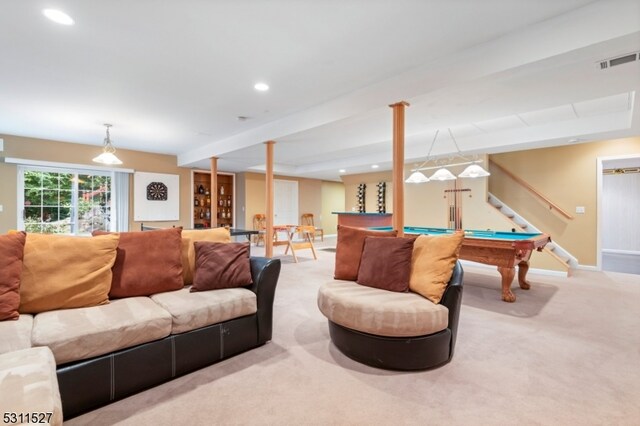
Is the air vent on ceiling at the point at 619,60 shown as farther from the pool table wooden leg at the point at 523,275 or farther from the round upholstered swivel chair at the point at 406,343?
the pool table wooden leg at the point at 523,275

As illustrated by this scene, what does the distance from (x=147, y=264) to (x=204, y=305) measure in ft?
1.99

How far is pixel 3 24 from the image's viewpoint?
2.38 metres

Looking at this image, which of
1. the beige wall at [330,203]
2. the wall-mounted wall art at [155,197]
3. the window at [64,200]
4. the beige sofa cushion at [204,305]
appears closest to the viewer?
the beige sofa cushion at [204,305]

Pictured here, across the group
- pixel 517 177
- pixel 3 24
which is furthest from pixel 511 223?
pixel 3 24

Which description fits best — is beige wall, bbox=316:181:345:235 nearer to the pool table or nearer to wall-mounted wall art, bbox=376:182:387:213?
wall-mounted wall art, bbox=376:182:387:213

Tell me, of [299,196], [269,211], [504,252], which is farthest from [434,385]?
[299,196]

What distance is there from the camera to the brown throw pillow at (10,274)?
1.72 meters

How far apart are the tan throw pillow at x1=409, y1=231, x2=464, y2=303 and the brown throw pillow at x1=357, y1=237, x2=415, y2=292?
0.07m

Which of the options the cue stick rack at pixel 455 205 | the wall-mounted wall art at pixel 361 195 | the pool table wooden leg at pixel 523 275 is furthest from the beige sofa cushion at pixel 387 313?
the wall-mounted wall art at pixel 361 195

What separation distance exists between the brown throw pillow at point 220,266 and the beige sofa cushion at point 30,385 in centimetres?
107

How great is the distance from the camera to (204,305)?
2145 mm

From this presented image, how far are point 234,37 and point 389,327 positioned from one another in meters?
2.67

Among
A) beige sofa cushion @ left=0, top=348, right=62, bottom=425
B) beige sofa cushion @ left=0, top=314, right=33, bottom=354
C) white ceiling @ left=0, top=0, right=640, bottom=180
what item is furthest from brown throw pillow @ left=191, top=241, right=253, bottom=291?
white ceiling @ left=0, top=0, right=640, bottom=180

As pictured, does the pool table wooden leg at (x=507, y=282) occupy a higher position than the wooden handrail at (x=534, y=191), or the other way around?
the wooden handrail at (x=534, y=191)
